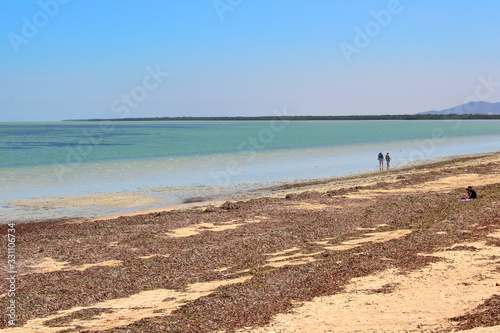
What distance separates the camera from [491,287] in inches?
442

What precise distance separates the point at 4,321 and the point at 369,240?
11.0m

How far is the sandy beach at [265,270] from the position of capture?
10352 mm

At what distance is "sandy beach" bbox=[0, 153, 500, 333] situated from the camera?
1035 cm

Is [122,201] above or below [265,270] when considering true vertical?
above

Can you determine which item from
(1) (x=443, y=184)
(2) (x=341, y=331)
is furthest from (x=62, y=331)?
(1) (x=443, y=184)

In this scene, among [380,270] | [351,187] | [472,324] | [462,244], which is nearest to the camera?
[472,324]

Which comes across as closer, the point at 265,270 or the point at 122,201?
the point at 265,270

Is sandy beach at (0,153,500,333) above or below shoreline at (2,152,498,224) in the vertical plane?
below

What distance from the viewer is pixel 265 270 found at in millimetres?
14180

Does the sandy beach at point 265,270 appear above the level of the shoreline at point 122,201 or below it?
below

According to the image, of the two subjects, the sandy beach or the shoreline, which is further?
the shoreline

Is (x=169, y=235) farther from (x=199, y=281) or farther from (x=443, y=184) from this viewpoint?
(x=443, y=184)

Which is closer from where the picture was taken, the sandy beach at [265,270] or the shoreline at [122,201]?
the sandy beach at [265,270]

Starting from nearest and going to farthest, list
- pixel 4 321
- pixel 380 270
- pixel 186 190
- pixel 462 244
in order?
pixel 4 321 → pixel 380 270 → pixel 462 244 → pixel 186 190
